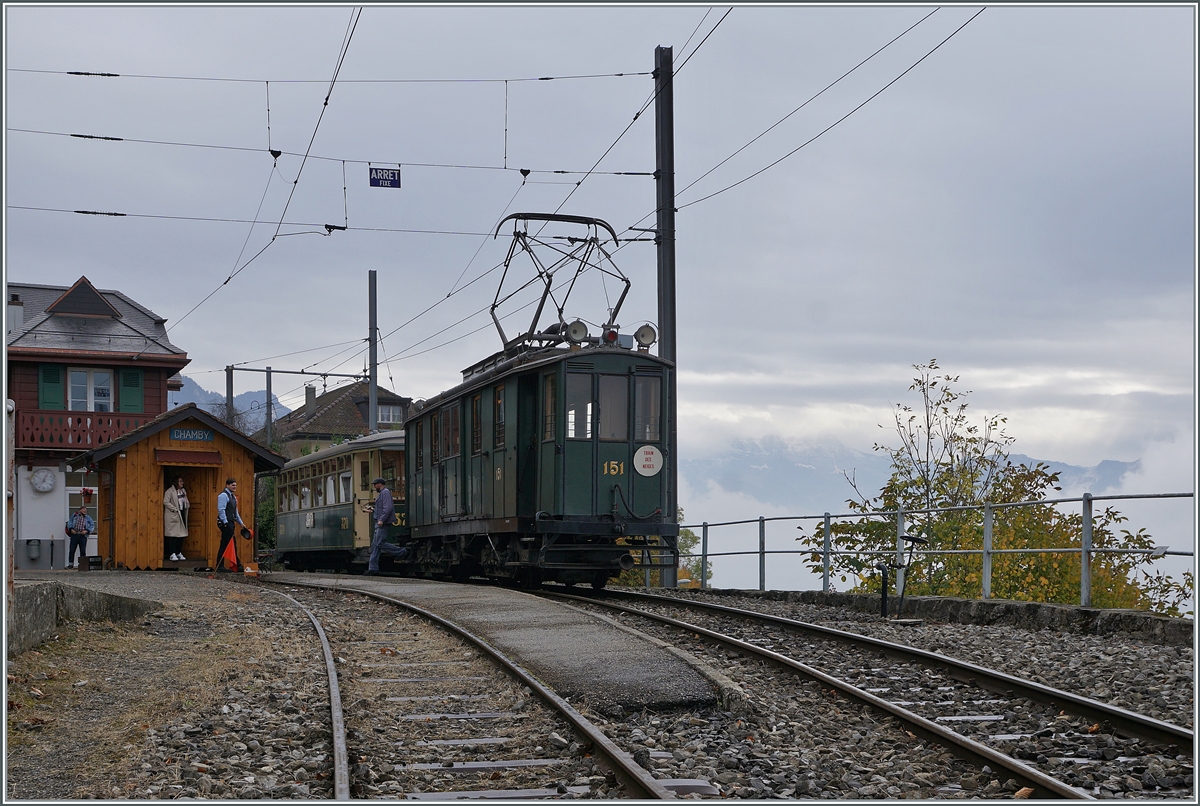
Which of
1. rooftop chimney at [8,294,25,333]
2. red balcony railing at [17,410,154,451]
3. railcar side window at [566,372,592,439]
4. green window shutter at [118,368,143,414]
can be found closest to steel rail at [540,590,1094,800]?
railcar side window at [566,372,592,439]

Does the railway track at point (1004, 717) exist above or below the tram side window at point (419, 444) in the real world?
below

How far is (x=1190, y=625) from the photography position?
955 centimetres

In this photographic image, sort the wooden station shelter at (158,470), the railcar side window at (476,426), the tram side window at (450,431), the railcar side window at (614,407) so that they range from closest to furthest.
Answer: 1. the railcar side window at (614,407)
2. the railcar side window at (476,426)
3. the tram side window at (450,431)
4. the wooden station shelter at (158,470)

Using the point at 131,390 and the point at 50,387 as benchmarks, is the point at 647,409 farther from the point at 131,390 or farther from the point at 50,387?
the point at 50,387

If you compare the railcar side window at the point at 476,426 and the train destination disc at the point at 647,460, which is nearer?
the train destination disc at the point at 647,460

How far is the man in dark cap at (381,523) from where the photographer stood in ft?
68.2

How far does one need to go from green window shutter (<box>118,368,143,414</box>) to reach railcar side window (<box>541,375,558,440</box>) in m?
24.0

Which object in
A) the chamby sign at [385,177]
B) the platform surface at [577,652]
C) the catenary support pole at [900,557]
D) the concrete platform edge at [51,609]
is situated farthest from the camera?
the chamby sign at [385,177]

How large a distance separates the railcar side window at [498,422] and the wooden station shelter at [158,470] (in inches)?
311

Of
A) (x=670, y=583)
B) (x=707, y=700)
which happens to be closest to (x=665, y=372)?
(x=670, y=583)

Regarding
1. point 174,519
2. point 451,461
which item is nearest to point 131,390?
point 174,519

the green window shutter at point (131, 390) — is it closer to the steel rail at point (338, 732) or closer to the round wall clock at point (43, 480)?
the round wall clock at point (43, 480)

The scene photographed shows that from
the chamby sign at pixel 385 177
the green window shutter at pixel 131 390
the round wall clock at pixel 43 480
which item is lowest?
the round wall clock at pixel 43 480

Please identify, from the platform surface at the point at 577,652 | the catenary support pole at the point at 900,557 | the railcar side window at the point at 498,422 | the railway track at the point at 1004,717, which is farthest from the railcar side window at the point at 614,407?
the railway track at the point at 1004,717
